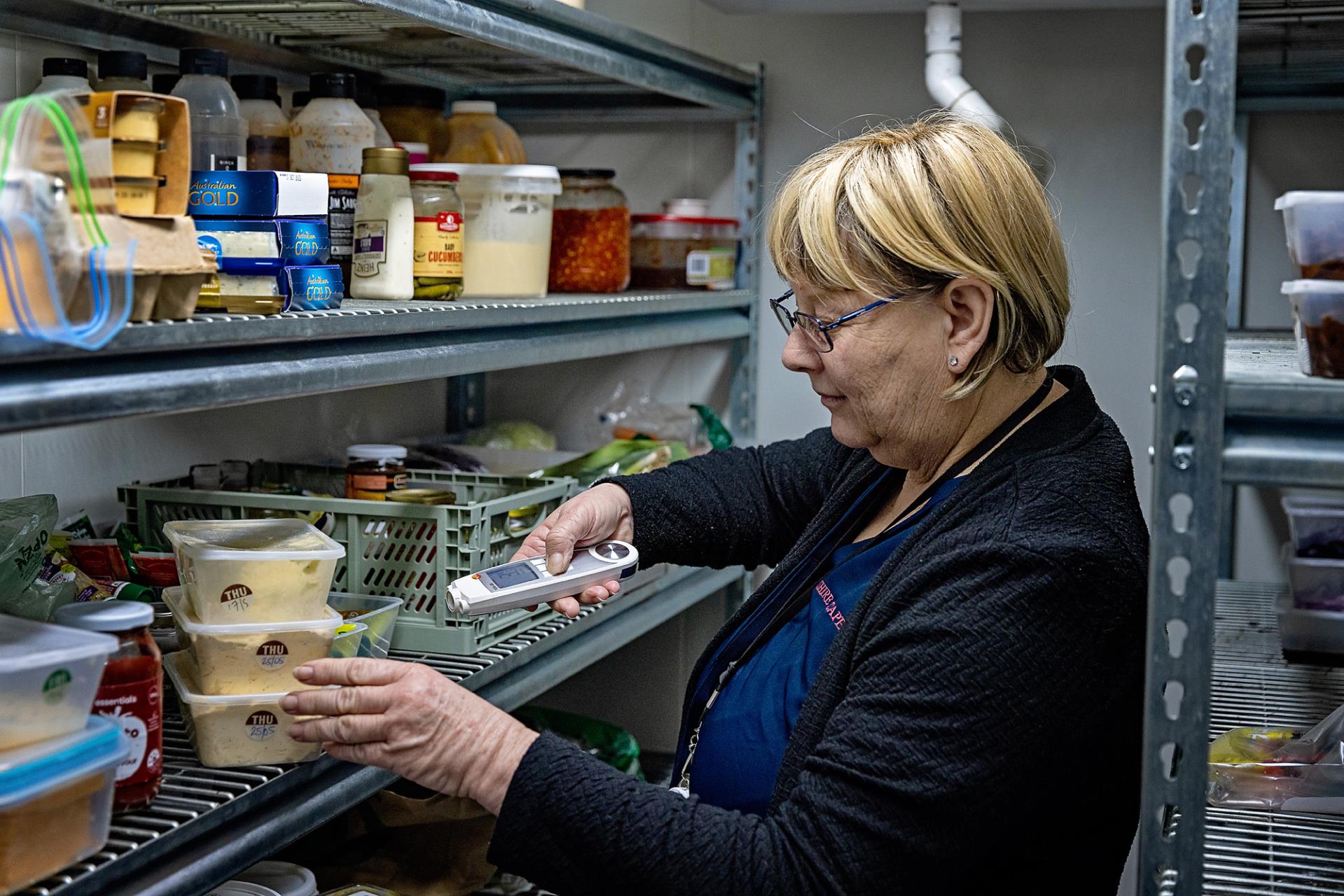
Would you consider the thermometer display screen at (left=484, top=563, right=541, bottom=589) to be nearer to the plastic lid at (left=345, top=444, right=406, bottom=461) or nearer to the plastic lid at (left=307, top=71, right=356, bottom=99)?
the plastic lid at (left=345, top=444, right=406, bottom=461)

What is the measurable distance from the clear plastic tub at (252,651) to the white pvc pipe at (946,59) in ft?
4.99

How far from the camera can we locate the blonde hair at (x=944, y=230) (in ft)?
4.41

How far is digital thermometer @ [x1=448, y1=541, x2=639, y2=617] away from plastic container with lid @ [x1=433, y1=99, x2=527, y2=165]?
0.69 meters

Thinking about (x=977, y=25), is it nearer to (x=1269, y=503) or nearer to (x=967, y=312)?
(x=1269, y=503)

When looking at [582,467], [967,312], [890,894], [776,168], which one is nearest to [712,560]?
[582,467]

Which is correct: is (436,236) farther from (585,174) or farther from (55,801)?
(55,801)

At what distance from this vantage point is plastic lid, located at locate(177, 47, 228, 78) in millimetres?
1488

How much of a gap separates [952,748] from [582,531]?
640mm

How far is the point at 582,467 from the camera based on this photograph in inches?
83.7

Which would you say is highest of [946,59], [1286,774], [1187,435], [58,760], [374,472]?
[946,59]

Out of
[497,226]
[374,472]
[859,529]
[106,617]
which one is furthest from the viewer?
[497,226]

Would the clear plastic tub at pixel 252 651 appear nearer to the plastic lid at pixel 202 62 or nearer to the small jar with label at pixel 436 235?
the small jar with label at pixel 436 235

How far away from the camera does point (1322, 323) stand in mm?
1029

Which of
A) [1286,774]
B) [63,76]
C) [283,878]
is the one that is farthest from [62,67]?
[1286,774]
